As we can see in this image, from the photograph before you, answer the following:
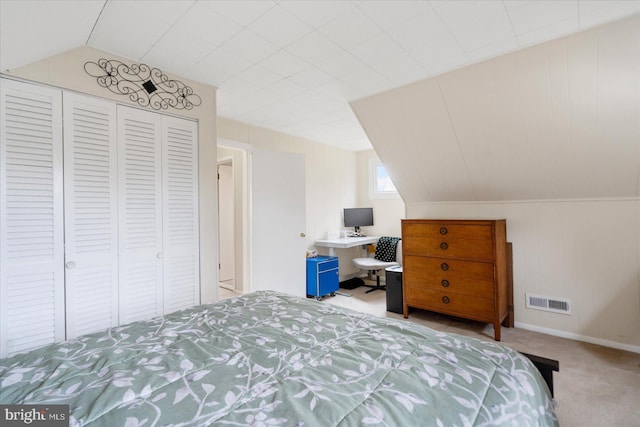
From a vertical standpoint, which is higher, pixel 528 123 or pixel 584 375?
pixel 528 123

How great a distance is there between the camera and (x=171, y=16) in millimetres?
1775

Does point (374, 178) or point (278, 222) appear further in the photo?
point (374, 178)

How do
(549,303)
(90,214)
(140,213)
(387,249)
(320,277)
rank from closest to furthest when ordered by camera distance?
(90,214) → (140,213) → (549,303) → (320,277) → (387,249)

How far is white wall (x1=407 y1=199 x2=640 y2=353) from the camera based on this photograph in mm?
2525

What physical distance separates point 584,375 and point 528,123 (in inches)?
74.7

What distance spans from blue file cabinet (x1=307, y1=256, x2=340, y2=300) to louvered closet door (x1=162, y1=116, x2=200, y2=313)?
176 centimetres

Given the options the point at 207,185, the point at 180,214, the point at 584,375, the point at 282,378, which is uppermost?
the point at 207,185

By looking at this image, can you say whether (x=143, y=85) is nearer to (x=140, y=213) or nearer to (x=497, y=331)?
(x=140, y=213)

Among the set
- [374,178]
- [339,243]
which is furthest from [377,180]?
[339,243]

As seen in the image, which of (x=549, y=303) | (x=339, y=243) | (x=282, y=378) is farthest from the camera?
(x=339, y=243)

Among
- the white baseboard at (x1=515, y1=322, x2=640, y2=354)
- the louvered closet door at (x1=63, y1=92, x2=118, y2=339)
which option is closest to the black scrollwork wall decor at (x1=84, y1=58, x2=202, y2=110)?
the louvered closet door at (x1=63, y1=92, x2=118, y2=339)

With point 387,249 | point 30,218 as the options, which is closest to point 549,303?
point 387,249

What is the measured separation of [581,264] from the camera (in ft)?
8.95

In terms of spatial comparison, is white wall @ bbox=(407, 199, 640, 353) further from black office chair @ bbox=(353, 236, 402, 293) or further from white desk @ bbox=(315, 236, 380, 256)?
white desk @ bbox=(315, 236, 380, 256)
